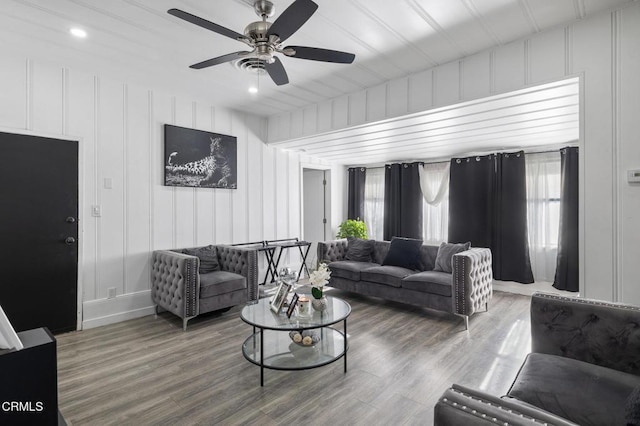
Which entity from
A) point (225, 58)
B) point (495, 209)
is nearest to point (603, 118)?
point (225, 58)

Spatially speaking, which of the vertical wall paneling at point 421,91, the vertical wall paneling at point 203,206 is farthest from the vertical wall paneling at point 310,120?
the vertical wall paneling at point 421,91

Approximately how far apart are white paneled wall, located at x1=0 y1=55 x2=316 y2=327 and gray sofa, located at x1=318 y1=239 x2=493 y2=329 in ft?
5.79

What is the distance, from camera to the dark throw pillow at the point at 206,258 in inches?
159

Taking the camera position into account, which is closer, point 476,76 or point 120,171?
point 476,76

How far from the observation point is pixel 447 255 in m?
4.01

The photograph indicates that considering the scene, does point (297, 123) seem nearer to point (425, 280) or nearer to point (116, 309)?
point (425, 280)

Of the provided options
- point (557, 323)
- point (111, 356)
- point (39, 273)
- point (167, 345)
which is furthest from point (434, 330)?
point (39, 273)

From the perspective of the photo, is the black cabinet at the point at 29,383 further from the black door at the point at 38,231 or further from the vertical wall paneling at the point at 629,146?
the vertical wall paneling at the point at 629,146

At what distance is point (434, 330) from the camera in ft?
11.3

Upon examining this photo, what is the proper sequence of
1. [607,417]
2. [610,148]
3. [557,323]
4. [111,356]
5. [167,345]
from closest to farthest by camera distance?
[607,417] → [557,323] → [610,148] → [111,356] → [167,345]

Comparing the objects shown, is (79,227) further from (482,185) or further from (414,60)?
(482,185)

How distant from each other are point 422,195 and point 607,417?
5252 millimetres

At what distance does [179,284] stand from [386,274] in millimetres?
2439

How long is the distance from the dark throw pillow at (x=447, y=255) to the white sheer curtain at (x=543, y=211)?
5.91ft
